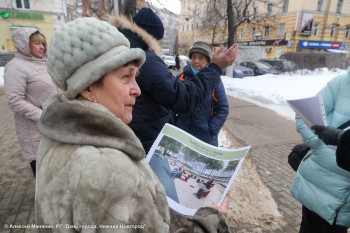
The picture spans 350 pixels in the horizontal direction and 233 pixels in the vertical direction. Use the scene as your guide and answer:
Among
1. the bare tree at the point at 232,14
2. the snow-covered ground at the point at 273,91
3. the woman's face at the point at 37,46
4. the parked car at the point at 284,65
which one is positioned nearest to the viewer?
the woman's face at the point at 37,46

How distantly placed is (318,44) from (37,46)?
32863 millimetres

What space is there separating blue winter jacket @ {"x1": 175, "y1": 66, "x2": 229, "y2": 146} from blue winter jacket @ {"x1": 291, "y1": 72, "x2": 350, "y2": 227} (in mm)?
1099

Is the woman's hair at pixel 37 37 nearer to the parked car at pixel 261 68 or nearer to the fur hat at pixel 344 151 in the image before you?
the fur hat at pixel 344 151


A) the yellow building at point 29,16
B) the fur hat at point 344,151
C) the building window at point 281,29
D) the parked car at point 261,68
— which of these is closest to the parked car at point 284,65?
the parked car at point 261,68

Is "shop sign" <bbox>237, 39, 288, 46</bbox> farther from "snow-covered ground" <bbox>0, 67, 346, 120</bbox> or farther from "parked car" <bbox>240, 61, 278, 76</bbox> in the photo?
"snow-covered ground" <bbox>0, 67, 346, 120</bbox>

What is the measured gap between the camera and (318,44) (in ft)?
97.5

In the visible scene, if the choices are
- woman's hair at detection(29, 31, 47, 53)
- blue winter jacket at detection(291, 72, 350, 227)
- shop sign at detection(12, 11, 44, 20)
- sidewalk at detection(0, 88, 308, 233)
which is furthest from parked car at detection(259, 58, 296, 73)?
shop sign at detection(12, 11, 44, 20)

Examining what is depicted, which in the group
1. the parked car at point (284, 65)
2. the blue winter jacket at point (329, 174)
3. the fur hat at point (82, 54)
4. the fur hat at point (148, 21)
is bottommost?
the parked car at point (284, 65)

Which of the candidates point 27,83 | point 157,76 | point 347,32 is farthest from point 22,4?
point 347,32

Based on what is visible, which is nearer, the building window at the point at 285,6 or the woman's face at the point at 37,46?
the woman's face at the point at 37,46

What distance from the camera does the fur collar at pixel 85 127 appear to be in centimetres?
90

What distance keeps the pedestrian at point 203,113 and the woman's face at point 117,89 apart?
1.77 m

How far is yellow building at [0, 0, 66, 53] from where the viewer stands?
2216 centimetres

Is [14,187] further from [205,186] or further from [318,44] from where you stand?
[318,44]
